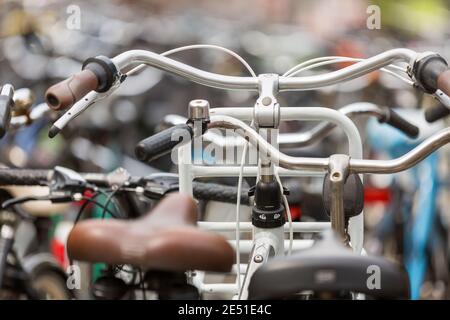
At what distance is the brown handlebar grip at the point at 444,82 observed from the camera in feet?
4.11

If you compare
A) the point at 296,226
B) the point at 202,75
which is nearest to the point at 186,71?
the point at 202,75

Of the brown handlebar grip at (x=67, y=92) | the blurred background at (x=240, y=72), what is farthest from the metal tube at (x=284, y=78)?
the blurred background at (x=240, y=72)

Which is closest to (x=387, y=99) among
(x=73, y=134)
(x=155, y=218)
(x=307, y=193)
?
(x=307, y=193)

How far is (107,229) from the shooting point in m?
0.94

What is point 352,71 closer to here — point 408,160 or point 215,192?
point 408,160

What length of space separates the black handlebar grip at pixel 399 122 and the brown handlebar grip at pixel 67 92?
820mm

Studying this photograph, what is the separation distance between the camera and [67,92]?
1284 millimetres

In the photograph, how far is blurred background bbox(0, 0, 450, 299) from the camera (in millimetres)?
2945

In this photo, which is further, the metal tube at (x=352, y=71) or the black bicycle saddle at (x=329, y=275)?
the metal tube at (x=352, y=71)

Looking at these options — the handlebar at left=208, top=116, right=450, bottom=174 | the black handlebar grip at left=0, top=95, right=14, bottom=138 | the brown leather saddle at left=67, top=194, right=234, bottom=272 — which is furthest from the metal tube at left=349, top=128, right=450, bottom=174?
the black handlebar grip at left=0, top=95, right=14, bottom=138

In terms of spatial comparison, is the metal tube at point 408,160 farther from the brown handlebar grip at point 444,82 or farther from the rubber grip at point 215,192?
the rubber grip at point 215,192

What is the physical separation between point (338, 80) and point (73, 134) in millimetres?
2226

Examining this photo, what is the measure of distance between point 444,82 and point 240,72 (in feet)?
9.11

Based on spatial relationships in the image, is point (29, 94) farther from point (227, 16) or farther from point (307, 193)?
point (227, 16)
